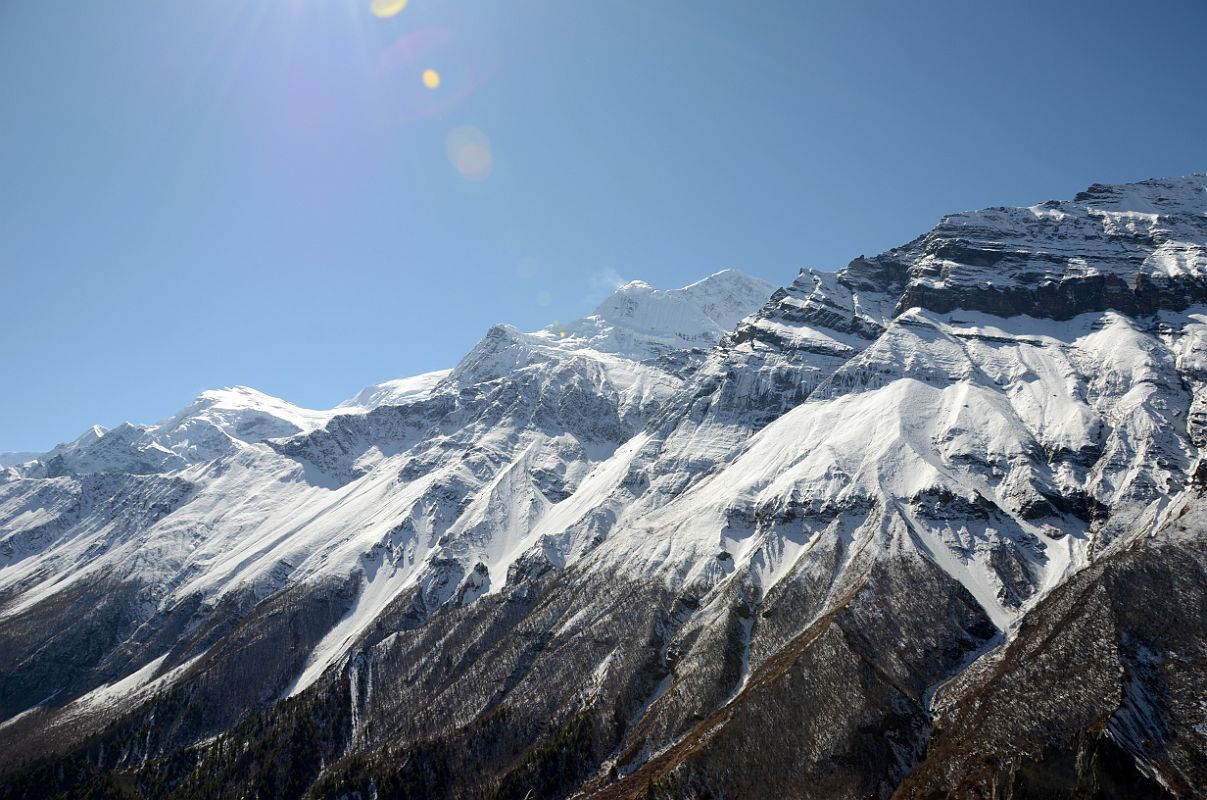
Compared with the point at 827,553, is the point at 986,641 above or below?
below

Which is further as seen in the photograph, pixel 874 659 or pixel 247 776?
pixel 247 776

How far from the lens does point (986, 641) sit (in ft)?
503

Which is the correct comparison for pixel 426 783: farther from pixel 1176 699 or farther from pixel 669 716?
pixel 1176 699

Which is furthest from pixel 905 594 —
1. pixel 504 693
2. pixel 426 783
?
pixel 426 783

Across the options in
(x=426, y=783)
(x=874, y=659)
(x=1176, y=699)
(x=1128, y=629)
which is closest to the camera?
(x=1176, y=699)

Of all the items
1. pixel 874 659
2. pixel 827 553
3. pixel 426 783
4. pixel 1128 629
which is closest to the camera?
pixel 1128 629

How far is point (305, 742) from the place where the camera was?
188 meters

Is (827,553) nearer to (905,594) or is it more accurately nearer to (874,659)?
(905,594)

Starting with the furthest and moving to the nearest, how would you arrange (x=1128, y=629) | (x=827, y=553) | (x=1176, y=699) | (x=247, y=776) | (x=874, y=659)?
(x=827, y=553) → (x=247, y=776) → (x=874, y=659) → (x=1128, y=629) → (x=1176, y=699)

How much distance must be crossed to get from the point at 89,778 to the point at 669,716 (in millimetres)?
175205

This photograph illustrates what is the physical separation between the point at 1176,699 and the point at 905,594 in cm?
5673

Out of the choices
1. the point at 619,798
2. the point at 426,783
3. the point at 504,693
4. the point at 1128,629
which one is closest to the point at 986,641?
the point at 1128,629

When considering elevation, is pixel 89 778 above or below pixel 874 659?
below

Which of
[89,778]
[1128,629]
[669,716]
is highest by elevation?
[1128,629]
